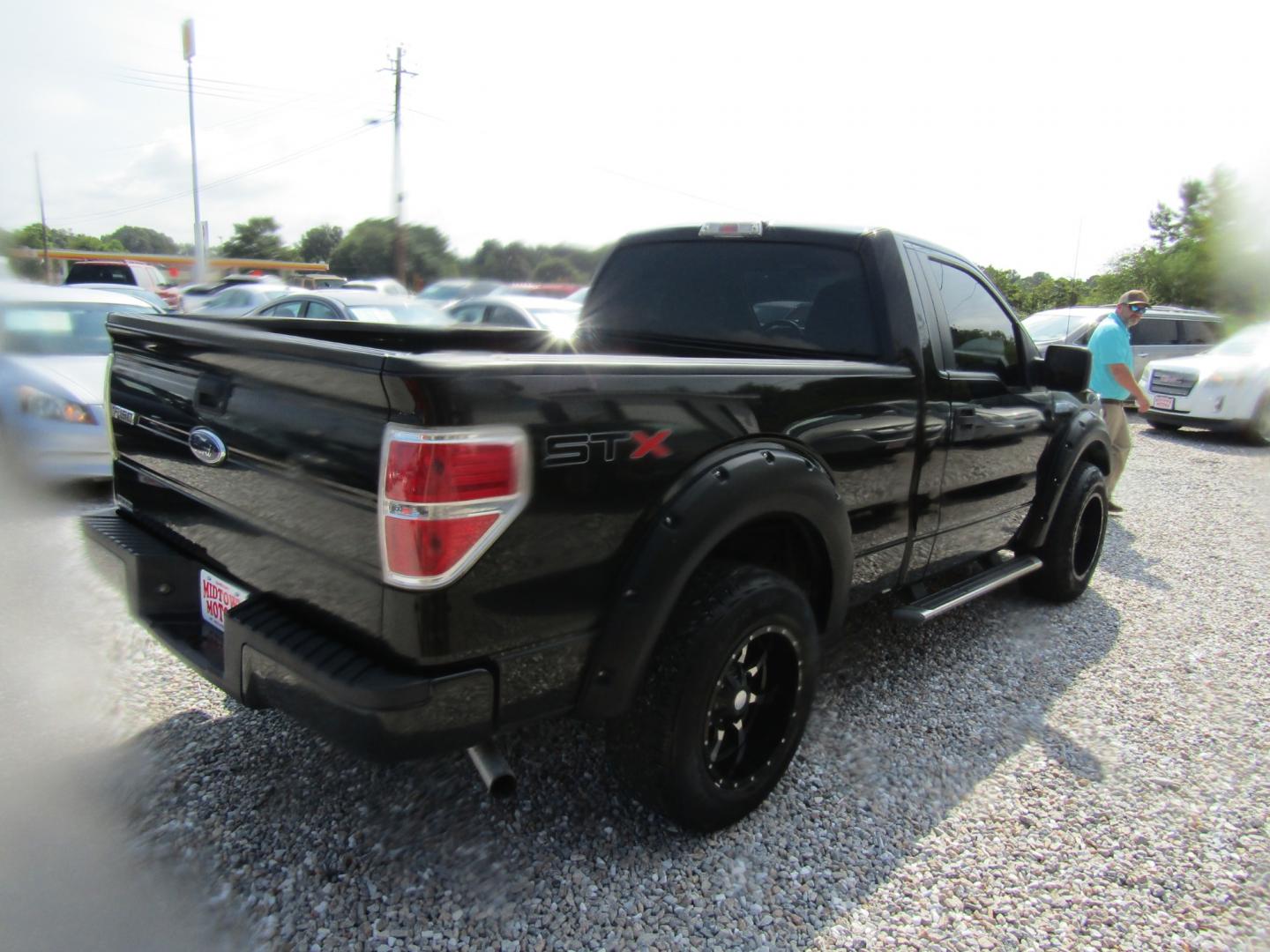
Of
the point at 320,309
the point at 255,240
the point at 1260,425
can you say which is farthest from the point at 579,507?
the point at 255,240

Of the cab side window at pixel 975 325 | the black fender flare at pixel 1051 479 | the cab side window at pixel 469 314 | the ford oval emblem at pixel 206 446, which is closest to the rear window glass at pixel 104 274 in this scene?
the cab side window at pixel 469 314

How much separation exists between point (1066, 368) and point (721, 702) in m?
2.52

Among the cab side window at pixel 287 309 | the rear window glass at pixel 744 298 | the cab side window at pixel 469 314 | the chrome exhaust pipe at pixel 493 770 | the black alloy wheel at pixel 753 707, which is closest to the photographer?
the chrome exhaust pipe at pixel 493 770

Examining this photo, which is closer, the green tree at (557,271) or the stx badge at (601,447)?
the stx badge at (601,447)

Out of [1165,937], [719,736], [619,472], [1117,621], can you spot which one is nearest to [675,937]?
[719,736]

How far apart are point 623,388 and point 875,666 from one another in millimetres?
2253

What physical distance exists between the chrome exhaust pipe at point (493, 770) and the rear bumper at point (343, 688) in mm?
114

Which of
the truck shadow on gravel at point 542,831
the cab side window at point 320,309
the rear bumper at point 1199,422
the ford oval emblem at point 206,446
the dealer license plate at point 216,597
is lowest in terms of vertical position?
the truck shadow on gravel at point 542,831

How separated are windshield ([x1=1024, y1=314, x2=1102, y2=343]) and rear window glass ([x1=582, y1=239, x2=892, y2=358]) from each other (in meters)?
9.62

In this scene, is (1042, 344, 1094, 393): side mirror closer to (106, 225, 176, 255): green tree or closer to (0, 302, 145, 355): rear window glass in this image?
(0, 302, 145, 355): rear window glass

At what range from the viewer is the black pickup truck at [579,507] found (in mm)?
1779

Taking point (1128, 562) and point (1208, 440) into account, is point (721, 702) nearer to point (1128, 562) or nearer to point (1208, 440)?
point (1128, 562)

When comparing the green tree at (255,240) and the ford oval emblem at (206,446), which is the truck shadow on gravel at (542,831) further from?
the green tree at (255,240)

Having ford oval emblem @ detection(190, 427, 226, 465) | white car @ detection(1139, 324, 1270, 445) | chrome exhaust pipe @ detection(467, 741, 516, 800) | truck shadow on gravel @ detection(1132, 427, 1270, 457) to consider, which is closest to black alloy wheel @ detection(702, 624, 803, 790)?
chrome exhaust pipe @ detection(467, 741, 516, 800)
